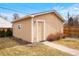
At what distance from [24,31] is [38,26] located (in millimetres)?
235

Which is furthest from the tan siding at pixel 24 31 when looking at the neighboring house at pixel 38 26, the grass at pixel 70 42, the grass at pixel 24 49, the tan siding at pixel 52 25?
the grass at pixel 70 42

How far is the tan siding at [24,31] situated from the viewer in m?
8.22

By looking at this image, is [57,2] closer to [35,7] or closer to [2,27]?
[35,7]

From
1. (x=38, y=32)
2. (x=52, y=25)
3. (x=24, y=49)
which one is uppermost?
(x=52, y=25)

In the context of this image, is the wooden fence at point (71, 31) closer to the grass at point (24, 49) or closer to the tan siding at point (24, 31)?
the grass at point (24, 49)

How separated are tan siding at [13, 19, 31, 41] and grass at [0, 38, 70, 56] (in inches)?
4.7

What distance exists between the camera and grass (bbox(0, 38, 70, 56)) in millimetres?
8211

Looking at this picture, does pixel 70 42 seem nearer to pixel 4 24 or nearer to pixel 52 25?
pixel 52 25

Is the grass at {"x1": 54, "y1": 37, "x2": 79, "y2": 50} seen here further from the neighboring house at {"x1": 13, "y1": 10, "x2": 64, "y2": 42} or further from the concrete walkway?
the neighboring house at {"x1": 13, "y1": 10, "x2": 64, "y2": 42}

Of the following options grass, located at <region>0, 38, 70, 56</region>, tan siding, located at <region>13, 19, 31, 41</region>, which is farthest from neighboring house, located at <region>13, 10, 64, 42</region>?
grass, located at <region>0, 38, 70, 56</region>

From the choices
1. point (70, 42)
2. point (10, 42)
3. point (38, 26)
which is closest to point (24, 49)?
point (10, 42)

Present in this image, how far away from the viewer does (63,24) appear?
27.1 ft

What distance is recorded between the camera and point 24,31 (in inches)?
325

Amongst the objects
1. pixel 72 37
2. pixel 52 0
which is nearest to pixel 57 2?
Answer: pixel 52 0
